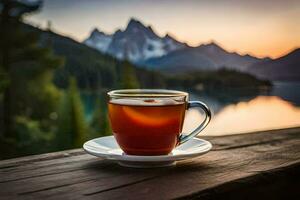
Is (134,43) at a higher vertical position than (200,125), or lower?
higher

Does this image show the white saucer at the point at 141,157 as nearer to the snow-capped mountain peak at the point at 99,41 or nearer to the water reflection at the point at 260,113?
the water reflection at the point at 260,113

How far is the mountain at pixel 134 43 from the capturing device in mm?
3410

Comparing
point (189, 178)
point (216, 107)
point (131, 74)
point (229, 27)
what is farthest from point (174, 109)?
point (131, 74)

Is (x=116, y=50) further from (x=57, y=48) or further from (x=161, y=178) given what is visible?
(x=161, y=178)

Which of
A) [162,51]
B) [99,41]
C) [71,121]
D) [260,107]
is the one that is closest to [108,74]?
[99,41]

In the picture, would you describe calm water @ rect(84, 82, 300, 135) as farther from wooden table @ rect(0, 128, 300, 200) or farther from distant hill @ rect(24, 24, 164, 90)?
wooden table @ rect(0, 128, 300, 200)

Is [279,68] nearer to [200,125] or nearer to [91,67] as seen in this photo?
[91,67]

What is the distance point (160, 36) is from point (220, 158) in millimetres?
2734

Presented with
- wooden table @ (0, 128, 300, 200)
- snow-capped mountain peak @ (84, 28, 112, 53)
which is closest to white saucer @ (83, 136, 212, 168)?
wooden table @ (0, 128, 300, 200)

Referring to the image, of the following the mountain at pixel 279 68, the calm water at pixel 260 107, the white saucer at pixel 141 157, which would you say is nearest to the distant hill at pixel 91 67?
the calm water at pixel 260 107

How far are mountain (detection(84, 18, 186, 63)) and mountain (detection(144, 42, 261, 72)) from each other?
59mm

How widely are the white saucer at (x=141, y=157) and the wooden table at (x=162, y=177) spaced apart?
0.01 metres

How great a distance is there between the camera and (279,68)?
3.52 m

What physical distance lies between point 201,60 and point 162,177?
2.89 m
